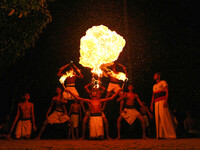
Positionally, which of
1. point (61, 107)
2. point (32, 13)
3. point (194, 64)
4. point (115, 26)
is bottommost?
point (61, 107)

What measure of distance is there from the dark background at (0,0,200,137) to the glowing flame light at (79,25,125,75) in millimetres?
3573

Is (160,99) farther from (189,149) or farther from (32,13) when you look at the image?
(32,13)

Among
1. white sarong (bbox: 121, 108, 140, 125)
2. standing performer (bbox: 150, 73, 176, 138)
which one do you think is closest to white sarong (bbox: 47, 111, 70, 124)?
white sarong (bbox: 121, 108, 140, 125)

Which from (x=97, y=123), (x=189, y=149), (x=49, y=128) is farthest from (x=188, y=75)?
(x=189, y=149)

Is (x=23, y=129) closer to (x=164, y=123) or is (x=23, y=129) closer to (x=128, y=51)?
(x=164, y=123)

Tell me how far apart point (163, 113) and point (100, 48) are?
11.1 ft

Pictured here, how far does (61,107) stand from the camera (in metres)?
10.8

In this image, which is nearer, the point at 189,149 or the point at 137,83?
the point at 189,149

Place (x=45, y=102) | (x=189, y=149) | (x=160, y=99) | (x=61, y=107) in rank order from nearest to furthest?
1. (x=189, y=149)
2. (x=160, y=99)
3. (x=61, y=107)
4. (x=45, y=102)

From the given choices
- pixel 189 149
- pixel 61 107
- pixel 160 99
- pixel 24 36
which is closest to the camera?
pixel 189 149

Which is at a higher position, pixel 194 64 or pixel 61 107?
pixel 194 64

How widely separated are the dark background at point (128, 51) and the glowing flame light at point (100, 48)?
3573 mm

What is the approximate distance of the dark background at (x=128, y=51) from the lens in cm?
1419

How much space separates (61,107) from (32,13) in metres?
3.72
